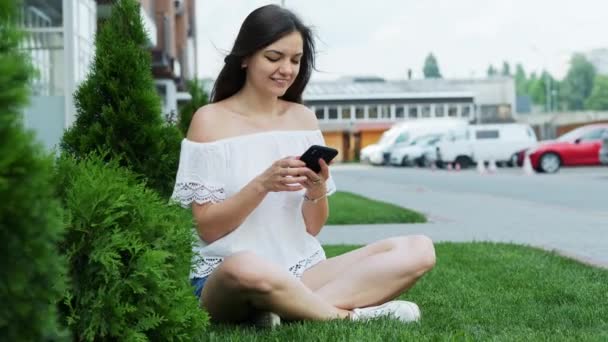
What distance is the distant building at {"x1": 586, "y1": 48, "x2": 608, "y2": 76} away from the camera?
17426 cm

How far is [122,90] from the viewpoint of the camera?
544 centimetres

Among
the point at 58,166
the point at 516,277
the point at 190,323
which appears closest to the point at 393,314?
the point at 190,323

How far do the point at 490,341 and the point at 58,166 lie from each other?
69.6 inches

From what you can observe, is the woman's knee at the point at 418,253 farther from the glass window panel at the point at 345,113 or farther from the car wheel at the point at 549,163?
the glass window panel at the point at 345,113

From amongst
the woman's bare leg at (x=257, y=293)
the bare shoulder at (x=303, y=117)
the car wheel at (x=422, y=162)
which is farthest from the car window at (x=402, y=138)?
the woman's bare leg at (x=257, y=293)

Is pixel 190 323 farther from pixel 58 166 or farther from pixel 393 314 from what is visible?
pixel 393 314

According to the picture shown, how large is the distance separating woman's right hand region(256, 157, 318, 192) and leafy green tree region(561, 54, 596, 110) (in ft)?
551

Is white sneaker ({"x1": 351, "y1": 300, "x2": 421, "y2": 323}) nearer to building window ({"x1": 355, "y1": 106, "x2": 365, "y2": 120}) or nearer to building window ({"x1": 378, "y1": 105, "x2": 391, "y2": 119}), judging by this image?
building window ({"x1": 355, "y1": 106, "x2": 365, "y2": 120})

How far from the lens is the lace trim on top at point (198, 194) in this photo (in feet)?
13.5

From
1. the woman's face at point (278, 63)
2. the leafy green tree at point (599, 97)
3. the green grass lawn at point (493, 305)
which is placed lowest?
the green grass lawn at point (493, 305)

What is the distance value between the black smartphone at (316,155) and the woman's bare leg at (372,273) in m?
0.61

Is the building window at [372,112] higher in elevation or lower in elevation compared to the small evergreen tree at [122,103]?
higher

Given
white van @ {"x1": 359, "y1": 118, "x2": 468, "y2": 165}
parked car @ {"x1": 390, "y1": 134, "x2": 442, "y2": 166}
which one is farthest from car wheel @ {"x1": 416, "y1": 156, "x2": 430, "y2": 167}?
white van @ {"x1": 359, "y1": 118, "x2": 468, "y2": 165}

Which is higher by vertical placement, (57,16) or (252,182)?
(57,16)
